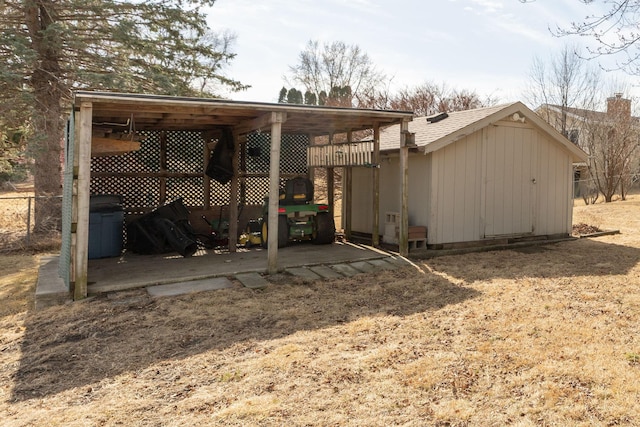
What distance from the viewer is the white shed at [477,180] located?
287 inches

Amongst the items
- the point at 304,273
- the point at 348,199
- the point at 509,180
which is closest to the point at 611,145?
the point at 509,180

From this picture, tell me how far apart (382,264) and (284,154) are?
356 cm

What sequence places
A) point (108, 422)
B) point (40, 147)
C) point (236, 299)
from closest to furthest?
point (108, 422) < point (236, 299) < point (40, 147)

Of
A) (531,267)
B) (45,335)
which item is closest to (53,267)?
(45,335)

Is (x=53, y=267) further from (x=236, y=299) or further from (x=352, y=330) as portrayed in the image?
(x=352, y=330)

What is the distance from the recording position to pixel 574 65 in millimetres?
19156

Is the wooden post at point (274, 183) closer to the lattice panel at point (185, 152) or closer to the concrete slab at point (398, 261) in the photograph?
the concrete slab at point (398, 261)

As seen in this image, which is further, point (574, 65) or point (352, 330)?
point (574, 65)

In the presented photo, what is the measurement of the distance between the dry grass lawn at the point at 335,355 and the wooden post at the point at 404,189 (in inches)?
52.2

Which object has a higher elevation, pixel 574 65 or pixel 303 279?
pixel 574 65

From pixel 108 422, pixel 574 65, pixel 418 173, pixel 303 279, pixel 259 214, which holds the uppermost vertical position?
pixel 574 65

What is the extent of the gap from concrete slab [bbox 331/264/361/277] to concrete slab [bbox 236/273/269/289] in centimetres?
106

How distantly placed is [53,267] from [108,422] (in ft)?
14.4

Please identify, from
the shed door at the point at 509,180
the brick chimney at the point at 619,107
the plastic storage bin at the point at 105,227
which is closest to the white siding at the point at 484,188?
the shed door at the point at 509,180
